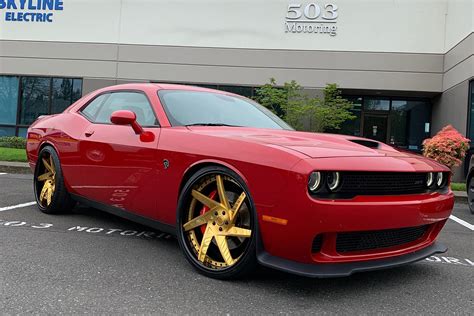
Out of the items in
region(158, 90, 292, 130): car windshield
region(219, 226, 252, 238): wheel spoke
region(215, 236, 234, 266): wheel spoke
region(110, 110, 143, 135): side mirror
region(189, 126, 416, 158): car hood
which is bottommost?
region(215, 236, 234, 266): wheel spoke

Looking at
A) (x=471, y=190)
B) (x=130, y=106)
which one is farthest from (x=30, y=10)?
(x=471, y=190)

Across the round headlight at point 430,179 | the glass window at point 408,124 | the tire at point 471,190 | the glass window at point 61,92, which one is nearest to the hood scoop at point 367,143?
the round headlight at point 430,179

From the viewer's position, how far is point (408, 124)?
17547 millimetres

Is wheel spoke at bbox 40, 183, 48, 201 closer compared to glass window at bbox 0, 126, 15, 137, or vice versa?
wheel spoke at bbox 40, 183, 48, 201

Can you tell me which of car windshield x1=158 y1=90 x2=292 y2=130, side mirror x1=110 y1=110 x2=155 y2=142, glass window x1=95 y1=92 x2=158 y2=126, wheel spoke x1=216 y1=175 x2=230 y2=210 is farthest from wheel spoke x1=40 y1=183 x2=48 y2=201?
wheel spoke x1=216 y1=175 x2=230 y2=210

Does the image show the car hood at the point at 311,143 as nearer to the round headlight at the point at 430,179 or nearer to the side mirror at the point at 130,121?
the round headlight at the point at 430,179

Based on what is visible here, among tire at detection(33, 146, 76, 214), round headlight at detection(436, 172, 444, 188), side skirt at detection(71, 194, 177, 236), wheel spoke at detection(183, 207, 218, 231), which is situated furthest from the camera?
tire at detection(33, 146, 76, 214)

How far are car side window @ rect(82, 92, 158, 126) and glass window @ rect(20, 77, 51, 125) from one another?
1439 cm

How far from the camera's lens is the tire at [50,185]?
4.92 metres

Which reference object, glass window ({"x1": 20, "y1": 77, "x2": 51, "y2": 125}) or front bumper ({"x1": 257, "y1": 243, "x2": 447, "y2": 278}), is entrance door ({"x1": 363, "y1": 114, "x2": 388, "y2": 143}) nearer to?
glass window ({"x1": 20, "y1": 77, "x2": 51, "y2": 125})

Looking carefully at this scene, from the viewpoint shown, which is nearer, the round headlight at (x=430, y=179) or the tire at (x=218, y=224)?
the tire at (x=218, y=224)

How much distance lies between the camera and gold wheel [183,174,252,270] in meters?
3.03

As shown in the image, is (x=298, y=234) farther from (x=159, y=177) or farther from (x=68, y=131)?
(x=68, y=131)

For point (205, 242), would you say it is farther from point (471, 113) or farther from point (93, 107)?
point (471, 113)
